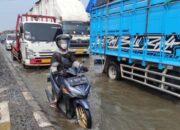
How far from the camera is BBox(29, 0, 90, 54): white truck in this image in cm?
1891

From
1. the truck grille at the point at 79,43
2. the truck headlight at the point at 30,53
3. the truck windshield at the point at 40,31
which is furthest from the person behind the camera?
the truck grille at the point at 79,43

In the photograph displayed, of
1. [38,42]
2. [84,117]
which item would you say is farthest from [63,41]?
[38,42]

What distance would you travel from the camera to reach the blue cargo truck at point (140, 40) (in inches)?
273

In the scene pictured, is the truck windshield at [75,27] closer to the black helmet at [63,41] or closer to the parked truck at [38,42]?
the parked truck at [38,42]

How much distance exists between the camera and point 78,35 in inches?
760

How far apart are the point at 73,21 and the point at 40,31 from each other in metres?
5.62

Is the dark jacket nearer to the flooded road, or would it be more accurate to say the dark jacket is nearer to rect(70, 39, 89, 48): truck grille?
the flooded road

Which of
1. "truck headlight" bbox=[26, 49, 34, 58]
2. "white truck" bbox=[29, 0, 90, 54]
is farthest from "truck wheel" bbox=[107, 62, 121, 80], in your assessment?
"white truck" bbox=[29, 0, 90, 54]

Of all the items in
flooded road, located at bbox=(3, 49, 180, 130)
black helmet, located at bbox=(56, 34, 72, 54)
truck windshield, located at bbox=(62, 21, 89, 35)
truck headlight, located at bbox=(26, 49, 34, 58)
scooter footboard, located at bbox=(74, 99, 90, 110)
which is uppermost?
truck windshield, located at bbox=(62, 21, 89, 35)

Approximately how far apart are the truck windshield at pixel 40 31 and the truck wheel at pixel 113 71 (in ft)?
14.0

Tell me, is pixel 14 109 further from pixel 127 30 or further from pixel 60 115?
pixel 127 30

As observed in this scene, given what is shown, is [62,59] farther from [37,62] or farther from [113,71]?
[37,62]

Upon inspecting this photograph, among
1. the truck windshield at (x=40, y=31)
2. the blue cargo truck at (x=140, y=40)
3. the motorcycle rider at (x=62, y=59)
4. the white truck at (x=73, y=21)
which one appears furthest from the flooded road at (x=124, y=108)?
the white truck at (x=73, y=21)

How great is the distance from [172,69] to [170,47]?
21.3 inches
